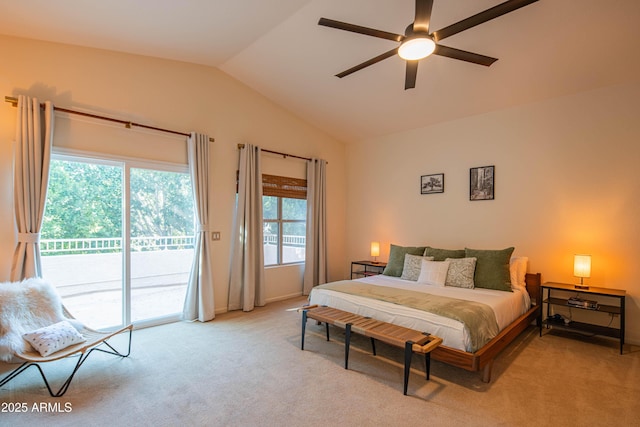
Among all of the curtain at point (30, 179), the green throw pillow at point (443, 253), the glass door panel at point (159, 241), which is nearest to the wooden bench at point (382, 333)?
the green throw pillow at point (443, 253)

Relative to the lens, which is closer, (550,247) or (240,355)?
(240,355)

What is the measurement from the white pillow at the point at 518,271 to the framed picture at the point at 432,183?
146 centimetres

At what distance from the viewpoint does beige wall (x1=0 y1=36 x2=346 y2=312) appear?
3105 millimetres

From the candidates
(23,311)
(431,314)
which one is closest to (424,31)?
(431,314)

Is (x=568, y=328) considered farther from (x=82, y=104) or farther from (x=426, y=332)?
(x=82, y=104)

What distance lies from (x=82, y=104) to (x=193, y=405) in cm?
328

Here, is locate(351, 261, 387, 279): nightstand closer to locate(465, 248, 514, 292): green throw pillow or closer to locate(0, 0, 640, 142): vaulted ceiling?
locate(465, 248, 514, 292): green throw pillow

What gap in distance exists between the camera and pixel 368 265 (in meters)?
5.43

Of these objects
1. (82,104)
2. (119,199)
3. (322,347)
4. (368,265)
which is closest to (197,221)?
(119,199)

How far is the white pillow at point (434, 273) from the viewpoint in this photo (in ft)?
13.2

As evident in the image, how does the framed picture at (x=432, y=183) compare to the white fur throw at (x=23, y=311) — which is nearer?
the white fur throw at (x=23, y=311)

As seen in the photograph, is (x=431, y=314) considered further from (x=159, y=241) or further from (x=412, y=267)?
(x=159, y=241)

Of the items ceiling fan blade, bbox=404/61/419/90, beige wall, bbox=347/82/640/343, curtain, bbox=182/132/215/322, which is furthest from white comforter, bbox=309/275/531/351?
ceiling fan blade, bbox=404/61/419/90

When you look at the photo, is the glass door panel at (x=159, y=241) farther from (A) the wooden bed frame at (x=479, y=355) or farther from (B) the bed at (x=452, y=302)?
(A) the wooden bed frame at (x=479, y=355)
